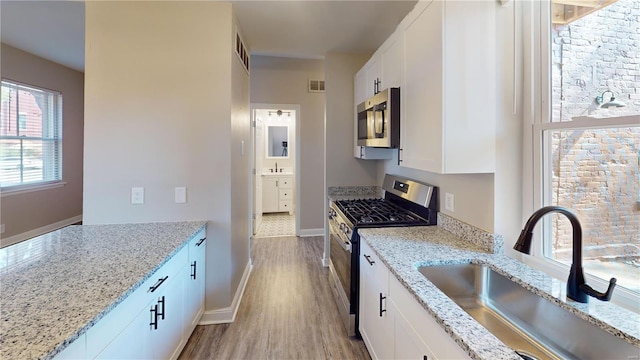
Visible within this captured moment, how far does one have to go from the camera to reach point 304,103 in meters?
5.15

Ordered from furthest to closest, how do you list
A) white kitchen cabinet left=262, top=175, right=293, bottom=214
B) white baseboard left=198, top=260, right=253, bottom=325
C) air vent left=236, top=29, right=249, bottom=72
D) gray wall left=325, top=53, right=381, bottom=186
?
1. white kitchen cabinet left=262, top=175, right=293, bottom=214
2. gray wall left=325, top=53, right=381, bottom=186
3. air vent left=236, top=29, right=249, bottom=72
4. white baseboard left=198, top=260, right=253, bottom=325

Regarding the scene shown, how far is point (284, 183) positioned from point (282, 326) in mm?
4490

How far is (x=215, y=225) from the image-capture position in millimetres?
2463

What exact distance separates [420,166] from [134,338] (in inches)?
67.4

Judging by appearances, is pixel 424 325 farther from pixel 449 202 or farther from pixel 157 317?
pixel 157 317

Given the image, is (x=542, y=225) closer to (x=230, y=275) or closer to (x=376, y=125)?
(x=376, y=125)

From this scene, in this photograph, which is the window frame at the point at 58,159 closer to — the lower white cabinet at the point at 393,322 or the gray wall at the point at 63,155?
the gray wall at the point at 63,155

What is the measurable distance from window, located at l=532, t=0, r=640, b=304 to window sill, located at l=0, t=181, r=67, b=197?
5955 mm

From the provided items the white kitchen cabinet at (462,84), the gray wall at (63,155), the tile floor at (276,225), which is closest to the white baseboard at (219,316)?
the white kitchen cabinet at (462,84)

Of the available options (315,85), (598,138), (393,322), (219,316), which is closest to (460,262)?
(393,322)

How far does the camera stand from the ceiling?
8.32 ft

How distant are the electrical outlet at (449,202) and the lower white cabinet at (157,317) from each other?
1.77 metres

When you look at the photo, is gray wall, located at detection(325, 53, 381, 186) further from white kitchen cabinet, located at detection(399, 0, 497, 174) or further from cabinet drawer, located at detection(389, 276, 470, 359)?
cabinet drawer, located at detection(389, 276, 470, 359)

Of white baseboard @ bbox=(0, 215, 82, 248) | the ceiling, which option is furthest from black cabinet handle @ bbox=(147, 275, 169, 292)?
white baseboard @ bbox=(0, 215, 82, 248)
